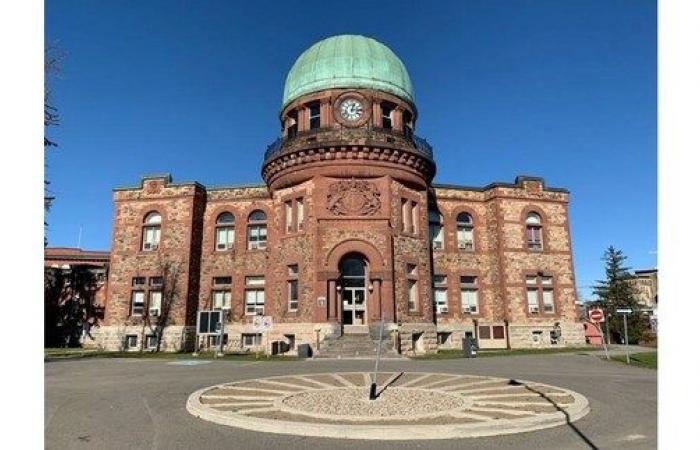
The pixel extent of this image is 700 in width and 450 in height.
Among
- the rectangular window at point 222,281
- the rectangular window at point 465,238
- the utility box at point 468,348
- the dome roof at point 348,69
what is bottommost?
the utility box at point 468,348

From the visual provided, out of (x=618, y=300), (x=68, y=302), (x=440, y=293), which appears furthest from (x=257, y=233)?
(x=618, y=300)

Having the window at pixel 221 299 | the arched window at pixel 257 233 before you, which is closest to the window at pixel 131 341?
the window at pixel 221 299

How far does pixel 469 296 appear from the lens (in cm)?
3309

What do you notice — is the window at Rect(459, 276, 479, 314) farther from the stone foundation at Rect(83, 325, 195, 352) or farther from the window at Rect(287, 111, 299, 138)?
the stone foundation at Rect(83, 325, 195, 352)

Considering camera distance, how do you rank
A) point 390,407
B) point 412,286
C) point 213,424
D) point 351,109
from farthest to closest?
1. point 351,109
2. point 412,286
3. point 390,407
4. point 213,424

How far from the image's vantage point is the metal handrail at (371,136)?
2765 cm

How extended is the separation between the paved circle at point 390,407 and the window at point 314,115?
19.3 metres

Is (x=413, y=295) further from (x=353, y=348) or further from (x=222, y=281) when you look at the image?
(x=222, y=281)

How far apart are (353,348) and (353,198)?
7.94 meters

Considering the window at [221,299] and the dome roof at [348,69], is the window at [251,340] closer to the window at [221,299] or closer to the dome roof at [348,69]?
the window at [221,299]

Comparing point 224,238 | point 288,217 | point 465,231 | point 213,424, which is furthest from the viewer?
point 465,231

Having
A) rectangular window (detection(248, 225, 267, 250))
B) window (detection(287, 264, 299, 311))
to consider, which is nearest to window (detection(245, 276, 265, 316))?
rectangular window (detection(248, 225, 267, 250))
